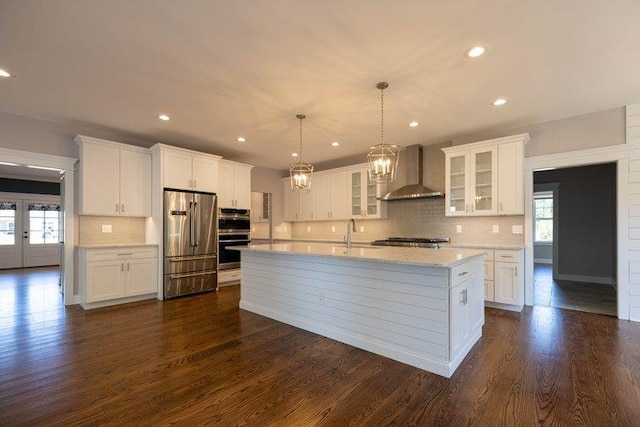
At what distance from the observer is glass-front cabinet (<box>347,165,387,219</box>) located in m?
6.01

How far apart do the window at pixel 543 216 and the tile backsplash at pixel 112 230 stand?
10.2 m

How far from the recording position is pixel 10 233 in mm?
8289

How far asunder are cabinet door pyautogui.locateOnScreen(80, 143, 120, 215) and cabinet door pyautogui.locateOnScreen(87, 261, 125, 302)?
2.62 ft

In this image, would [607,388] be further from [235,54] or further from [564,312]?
[235,54]

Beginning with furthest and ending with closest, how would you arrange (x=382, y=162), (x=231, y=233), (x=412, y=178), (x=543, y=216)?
(x=543, y=216) < (x=231, y=233) < (x=412, y=178) < (x=382, y=162)

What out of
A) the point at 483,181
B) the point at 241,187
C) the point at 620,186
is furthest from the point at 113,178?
the point at 620,186

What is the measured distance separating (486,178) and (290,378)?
13.3 feet

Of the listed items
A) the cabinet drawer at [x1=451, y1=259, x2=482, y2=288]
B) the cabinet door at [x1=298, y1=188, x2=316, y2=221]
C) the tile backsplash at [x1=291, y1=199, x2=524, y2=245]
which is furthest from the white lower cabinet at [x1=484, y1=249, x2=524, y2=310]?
the cabinet door at [x1=298, y1=188, x2=316, y2=221]

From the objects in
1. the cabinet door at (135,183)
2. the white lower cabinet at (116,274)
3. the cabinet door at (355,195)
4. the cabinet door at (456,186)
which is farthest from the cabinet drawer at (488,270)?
the cabinet door at (135,183)

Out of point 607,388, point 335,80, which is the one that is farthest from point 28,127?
point 607,388

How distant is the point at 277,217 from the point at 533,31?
6.14 meters

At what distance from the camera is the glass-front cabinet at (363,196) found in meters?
6.01

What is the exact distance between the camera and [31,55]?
8.73 ft

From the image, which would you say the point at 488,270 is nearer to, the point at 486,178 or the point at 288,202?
the point at 486,178
